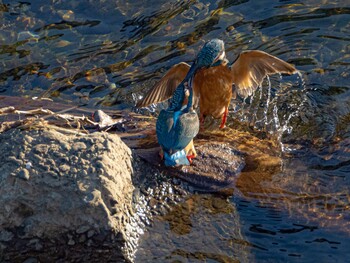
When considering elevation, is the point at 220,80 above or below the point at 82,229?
above

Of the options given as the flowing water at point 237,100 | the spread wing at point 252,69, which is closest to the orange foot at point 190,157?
the flowing water at point 237,100

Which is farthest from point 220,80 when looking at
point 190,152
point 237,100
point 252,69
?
point 190,152

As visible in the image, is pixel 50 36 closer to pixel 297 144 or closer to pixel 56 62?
pixel 56 62

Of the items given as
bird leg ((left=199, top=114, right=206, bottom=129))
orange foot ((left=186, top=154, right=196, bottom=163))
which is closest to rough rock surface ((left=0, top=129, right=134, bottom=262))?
orange foot ((left=186, top=154, right=196, bottom=163))

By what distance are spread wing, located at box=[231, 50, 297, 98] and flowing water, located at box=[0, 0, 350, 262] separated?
1.08 ft

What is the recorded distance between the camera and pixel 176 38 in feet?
24.7

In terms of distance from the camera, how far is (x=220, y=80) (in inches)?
225

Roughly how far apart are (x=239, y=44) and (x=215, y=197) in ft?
10.5

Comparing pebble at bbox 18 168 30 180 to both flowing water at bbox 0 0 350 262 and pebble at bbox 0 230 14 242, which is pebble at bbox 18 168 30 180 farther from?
flowing water at bbox 0 0 350 262

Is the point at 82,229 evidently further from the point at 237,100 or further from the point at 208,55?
the point at 237,100

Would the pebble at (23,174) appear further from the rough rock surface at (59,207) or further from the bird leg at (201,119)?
the bird leg at (201,119)

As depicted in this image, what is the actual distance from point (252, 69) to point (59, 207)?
270 centimetres

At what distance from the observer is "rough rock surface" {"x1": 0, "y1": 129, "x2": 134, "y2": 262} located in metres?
3.68

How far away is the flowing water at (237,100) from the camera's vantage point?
162 inches
